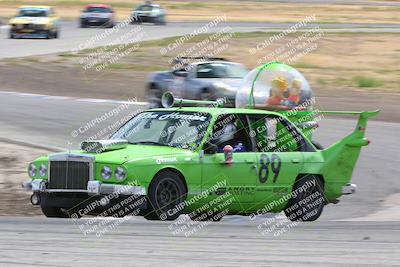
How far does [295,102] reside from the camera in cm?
1424

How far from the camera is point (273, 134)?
487 inches

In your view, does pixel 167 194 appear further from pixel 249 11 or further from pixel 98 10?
pixel 249 11

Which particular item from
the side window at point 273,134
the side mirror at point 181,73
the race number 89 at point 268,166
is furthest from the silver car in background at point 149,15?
the race number 89 at point 268,166

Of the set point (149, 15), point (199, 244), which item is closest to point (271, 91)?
point (199, 244)

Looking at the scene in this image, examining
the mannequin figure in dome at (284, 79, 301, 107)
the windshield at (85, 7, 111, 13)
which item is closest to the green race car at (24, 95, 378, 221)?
the mannequin figure in dome at (284, 79, 301, 107)

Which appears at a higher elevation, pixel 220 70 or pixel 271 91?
pixel 271 91

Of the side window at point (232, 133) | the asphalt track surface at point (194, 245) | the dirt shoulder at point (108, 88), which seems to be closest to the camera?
the asphalt track surface at point (194, 245)

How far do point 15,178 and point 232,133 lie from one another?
415 centimetres

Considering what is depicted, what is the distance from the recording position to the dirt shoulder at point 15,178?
12.6 m

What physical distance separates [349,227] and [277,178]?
7.23 ft

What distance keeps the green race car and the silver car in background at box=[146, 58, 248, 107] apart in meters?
11.0

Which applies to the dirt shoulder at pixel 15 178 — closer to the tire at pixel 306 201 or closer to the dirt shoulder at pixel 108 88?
the tire at pixel 306 201

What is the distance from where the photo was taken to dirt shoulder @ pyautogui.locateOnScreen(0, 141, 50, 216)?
1256cm

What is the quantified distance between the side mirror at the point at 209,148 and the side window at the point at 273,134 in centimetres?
74
